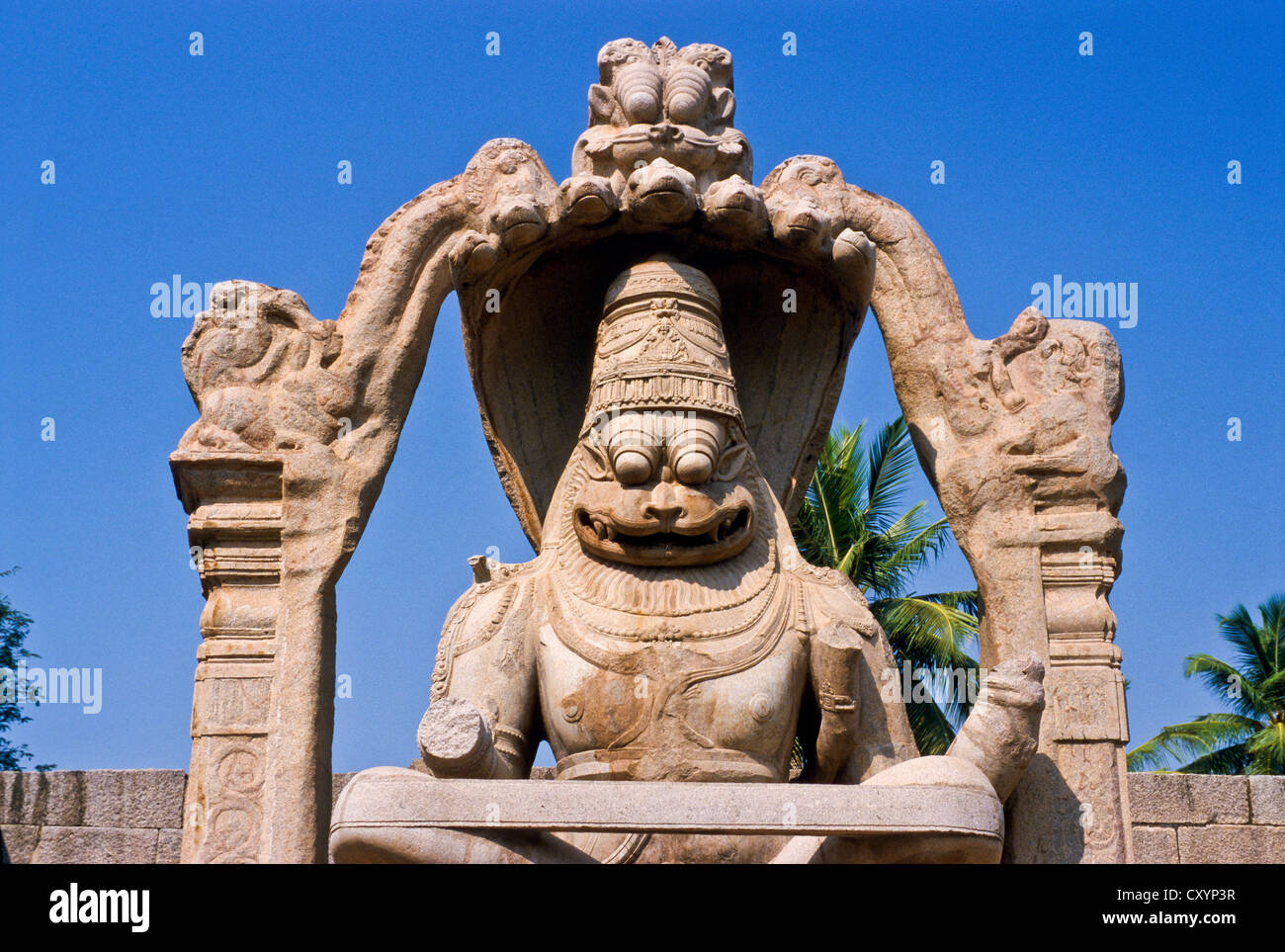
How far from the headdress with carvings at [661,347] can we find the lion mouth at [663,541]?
16.8 inches

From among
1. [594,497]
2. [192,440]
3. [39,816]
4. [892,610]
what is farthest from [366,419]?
[892,610]

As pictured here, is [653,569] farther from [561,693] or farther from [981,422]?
[981,422]

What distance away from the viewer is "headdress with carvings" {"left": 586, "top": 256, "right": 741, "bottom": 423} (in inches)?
264

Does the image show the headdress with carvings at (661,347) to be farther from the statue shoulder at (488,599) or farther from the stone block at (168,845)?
the stone block at (168,845)

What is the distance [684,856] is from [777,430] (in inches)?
87.2

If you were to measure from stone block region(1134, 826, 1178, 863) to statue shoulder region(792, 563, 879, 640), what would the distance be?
212 centimetres

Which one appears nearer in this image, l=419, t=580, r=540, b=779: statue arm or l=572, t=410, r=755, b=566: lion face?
l=419, t=580, r=540, b=779: statue arm

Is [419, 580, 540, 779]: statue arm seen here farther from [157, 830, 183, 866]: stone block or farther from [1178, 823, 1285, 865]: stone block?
[1178, 823, 1285, 865]: stone block

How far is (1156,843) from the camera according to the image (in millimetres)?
7910

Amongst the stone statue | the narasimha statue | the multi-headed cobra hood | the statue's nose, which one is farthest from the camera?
the multi-headed cobra hood

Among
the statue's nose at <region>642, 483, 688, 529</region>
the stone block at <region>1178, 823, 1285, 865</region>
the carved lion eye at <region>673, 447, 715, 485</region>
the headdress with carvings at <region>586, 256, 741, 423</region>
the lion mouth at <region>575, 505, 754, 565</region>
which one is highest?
the headdress with carvings at <region>586, 256, 741, 423</region>

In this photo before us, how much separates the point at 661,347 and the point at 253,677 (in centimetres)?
212

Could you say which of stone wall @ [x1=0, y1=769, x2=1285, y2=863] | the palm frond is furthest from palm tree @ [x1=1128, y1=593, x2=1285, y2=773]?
stone wall @ [x1=0, y1=769, x2=1285, y2=863]

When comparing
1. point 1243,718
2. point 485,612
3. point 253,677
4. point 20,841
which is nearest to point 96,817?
point 20,841
